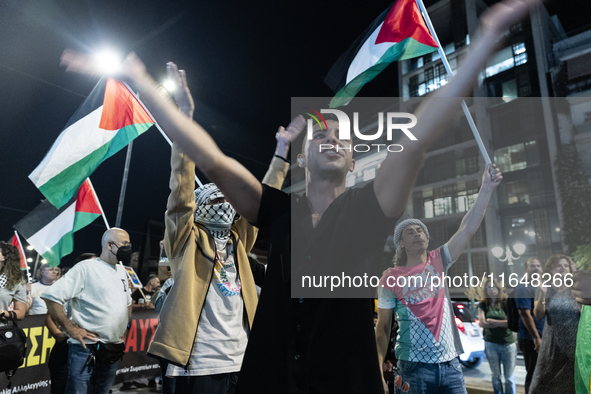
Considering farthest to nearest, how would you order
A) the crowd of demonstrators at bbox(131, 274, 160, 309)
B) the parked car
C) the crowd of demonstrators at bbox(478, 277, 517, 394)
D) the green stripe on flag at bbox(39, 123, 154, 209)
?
the parked car → the crowd of demonstrators at bbox(131, 274, 160, 309) → the crowd of demonstrators at bbox(478, 277, 517, 394) → the green stripe on flag at bbox(39, 123, 154, 209)

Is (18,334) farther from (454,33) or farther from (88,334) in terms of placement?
(454,33)

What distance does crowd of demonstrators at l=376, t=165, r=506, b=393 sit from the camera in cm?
305

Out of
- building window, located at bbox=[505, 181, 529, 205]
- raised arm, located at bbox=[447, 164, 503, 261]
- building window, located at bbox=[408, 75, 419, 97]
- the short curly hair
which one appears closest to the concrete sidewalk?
raised arm, located at bbox=[447, 164, 503, 261]

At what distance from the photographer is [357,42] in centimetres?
450

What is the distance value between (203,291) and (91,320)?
2.21 metres

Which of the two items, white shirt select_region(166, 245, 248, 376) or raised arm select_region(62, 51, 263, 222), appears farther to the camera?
white shirt select_region(166, 245, 248, 376)

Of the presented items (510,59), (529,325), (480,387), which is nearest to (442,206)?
(510,59)

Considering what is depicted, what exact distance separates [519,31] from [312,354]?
158 feet

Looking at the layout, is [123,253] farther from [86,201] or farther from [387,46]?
[387,46]

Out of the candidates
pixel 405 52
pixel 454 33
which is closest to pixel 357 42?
pixel 405 52

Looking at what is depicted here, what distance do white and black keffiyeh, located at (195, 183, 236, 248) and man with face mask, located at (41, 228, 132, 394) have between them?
1.99 m

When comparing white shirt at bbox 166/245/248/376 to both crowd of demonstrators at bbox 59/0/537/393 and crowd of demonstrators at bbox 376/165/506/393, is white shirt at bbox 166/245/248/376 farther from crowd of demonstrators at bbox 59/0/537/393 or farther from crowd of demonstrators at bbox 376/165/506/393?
crowd of demonstrators at bbox 376/165/506/393

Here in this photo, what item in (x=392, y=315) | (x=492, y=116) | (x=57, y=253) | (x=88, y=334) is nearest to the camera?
(x=392, y=315)

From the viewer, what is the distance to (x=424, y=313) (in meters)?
3.27
